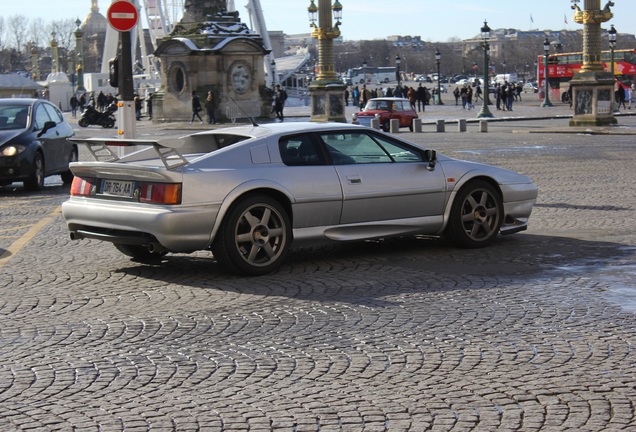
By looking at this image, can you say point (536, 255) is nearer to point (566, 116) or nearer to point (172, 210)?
point (172, 210)

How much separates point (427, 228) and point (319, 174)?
128cm

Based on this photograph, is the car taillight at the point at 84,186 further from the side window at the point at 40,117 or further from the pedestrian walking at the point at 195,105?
the pedestrian walking at the point at 195,105

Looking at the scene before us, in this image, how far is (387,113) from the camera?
42.5 metres

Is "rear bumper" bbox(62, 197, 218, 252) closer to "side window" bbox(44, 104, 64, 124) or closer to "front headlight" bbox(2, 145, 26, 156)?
"front headlight" bbox(2, 145, 26, 156)

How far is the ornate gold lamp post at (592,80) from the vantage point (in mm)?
37094

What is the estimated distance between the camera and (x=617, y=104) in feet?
231

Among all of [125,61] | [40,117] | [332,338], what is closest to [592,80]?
[40,117]

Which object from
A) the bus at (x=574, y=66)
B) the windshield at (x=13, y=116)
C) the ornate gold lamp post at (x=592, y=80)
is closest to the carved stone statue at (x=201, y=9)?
the ornate gold lamp post at (x=592, y=80)

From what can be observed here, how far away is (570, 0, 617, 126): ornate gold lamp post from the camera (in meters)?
37.1

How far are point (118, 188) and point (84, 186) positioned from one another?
1.71 feet

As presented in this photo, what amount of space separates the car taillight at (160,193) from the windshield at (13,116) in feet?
32.0

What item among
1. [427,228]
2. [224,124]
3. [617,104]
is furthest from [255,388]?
[617,104]

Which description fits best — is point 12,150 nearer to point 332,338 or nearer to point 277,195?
point 277,195

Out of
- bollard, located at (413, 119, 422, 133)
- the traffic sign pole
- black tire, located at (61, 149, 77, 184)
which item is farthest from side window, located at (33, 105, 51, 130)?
bollard, located at (413, 119, 422, 133)
